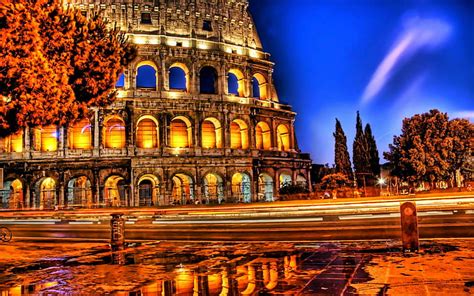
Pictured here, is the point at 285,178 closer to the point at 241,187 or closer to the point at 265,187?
the point at 265,187

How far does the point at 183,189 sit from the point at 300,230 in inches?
1140

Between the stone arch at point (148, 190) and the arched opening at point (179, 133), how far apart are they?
405 centimetres

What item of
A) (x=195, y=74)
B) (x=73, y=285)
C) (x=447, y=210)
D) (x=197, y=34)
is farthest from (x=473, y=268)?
(x=197, y=34)

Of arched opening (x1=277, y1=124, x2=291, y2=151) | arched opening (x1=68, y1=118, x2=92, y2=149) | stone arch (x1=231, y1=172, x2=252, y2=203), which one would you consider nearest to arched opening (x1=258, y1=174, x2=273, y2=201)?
stone arch (x1=231, y1=172, x2=252, y2=203)

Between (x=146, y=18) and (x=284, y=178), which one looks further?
(x=284, y=178)

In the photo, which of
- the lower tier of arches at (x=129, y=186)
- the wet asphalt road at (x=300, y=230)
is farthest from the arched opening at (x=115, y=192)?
the wet asphalt road at (x=300, y=230)

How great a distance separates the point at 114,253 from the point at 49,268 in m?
2.15

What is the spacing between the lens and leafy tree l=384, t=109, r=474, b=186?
4162cm

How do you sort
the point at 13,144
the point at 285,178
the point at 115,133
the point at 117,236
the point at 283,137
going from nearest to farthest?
the point at 117,236, the point at 13,144, the point at 115,133, the point at 285,178, the point at 283,137

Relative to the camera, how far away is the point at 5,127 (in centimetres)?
1319

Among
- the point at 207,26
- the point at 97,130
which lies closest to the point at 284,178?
the point at 207,26

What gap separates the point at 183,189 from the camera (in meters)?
42.8

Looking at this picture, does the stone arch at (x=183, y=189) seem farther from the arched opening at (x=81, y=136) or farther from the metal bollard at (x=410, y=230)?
the metal bollard at (x=410, y=230)

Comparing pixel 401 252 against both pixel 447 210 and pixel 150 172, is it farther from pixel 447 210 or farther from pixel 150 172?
pixel 150 172
